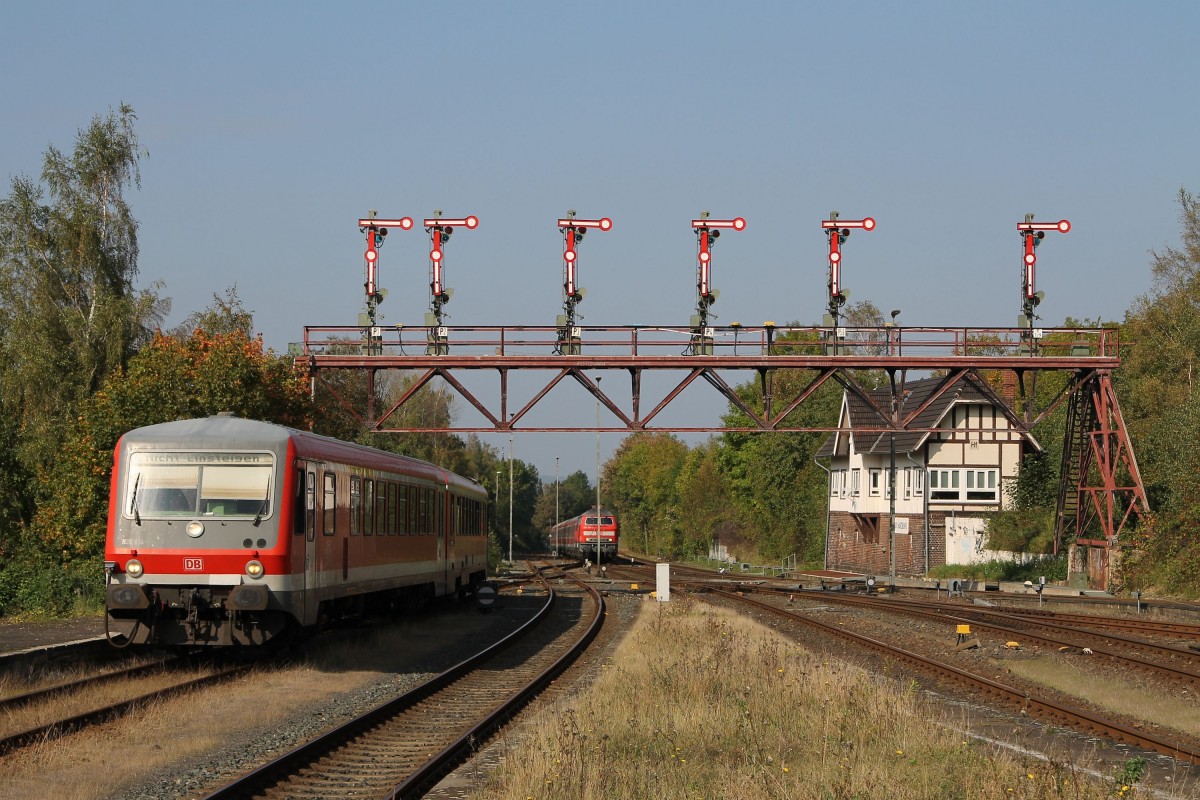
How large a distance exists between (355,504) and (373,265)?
14.7m

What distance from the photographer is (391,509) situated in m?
21.4

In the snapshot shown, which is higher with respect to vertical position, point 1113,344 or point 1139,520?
point 1113,344

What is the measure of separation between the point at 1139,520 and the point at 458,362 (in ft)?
59.9

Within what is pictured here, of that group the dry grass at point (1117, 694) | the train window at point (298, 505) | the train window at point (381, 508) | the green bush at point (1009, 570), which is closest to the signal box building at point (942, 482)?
the green bush at point (1009, 570)

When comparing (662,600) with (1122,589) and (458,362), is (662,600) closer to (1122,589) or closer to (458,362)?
(458,362)

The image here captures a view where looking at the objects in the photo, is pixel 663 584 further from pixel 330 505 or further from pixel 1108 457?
pixel 330 505

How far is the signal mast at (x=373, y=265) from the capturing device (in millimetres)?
32656

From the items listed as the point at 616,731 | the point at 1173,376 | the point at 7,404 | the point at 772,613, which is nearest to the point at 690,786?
the point at 616,731

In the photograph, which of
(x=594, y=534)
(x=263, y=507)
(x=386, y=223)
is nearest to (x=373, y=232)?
(x=386, y=223)

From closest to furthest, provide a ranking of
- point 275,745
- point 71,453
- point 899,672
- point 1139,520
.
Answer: point 275,745, point 899,672, point 71,453, point 1139,520

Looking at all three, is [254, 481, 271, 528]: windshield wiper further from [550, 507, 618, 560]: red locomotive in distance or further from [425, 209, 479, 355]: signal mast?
[550, 507, 618, 560]: red locomotive in distance

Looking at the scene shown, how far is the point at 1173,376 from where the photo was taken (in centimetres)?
5825

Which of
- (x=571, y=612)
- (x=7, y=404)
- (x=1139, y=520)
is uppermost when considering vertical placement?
(x=7, y=404)

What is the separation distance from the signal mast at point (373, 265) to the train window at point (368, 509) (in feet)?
42.4
